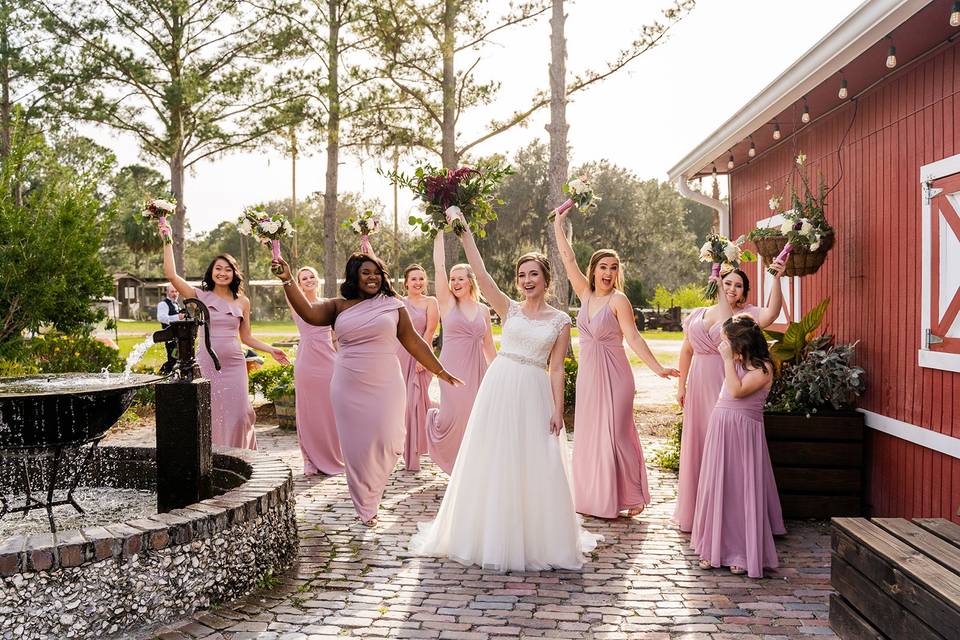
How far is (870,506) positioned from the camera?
6684 millimetres

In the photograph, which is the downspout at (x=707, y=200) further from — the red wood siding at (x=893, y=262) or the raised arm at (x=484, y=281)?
Result: the raised arm at (x=484, y=281)

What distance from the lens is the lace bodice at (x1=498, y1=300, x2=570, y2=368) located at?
5.73 m

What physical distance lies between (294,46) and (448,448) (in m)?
13.2

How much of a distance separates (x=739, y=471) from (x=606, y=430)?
1.50 metres

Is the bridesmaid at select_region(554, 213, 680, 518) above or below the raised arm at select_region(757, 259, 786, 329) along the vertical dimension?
below

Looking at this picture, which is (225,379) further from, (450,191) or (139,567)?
(139,567)

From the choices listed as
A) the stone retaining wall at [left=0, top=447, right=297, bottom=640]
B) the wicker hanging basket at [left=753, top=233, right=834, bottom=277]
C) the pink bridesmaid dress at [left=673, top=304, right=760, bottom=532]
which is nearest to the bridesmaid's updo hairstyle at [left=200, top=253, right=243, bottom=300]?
the stone retaining wall at [left=0, top=447, right=297, bottom=640]

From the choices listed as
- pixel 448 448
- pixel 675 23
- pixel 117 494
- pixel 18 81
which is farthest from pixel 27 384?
pixel 18 81

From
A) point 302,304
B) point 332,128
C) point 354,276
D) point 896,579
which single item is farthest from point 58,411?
point 332,128

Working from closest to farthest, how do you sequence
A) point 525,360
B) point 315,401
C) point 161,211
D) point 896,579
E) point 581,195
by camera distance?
1. point 896,579
2. point 525,360
3. point 581,195
4. point 161,211
5. point 315,401

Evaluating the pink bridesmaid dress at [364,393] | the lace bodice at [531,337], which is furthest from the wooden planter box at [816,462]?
the pink bridesmaid dress at [364,393]

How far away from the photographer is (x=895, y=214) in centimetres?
631

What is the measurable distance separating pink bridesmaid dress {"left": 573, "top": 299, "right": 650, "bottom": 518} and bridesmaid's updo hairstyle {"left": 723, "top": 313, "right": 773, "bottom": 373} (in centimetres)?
142

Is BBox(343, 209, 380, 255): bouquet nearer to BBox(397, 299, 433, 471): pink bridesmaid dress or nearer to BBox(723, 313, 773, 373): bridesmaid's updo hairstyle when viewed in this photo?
BBox(397, 299, 433, 471): pink bridesmaid dress
